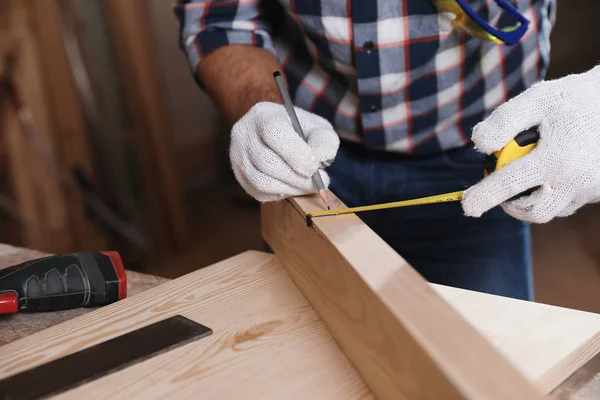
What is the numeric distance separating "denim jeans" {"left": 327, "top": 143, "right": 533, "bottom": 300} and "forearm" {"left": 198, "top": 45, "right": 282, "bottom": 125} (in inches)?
10.6

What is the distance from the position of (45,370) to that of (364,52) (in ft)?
2.86

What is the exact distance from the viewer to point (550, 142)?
0.82 metres

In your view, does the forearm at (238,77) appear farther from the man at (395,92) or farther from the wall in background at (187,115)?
the wall in background at (187,115)

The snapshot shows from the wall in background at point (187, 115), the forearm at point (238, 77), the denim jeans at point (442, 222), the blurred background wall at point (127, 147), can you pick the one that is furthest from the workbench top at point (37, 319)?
the wall in background at point (187, 115)

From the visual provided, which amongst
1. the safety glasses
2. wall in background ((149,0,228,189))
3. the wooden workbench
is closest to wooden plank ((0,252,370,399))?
the wooden workbench

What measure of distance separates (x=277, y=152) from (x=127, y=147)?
197 centimetres

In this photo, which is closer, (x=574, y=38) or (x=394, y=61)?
(x=394, y=61)

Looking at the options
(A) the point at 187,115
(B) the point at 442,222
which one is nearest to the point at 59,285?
(B) the point at 442,222

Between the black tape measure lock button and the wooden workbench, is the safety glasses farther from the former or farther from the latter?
the wooden workbench

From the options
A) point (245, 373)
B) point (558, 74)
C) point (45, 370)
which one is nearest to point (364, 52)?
point (245, 373)

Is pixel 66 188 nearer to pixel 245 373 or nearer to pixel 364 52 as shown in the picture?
pixel 364 52

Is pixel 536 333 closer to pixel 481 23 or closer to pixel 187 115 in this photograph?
pixel 481 23

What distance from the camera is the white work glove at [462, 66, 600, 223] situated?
815mm

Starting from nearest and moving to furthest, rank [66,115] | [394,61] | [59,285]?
[59,285]
[394,61]
[66,115]
